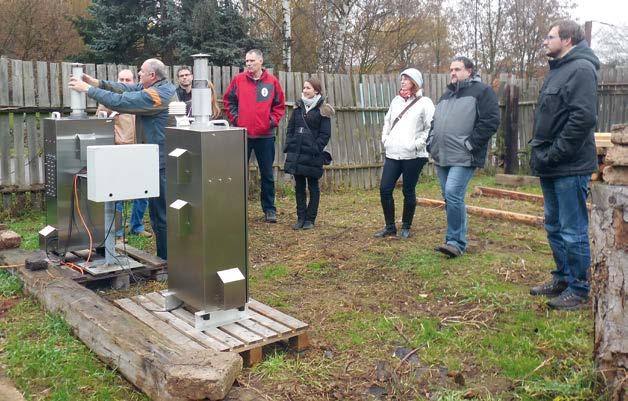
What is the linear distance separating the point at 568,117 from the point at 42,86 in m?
6.73

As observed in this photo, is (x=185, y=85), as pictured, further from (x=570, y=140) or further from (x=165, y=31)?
(x=165, y=31)

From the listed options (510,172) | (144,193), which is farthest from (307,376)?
(510,172)

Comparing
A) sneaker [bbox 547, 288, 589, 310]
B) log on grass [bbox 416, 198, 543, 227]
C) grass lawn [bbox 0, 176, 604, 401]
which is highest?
log on grass [bbox 416, 198, 543, 227]

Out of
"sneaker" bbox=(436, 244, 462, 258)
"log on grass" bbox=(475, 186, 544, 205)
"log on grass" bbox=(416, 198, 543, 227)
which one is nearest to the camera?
"sneaker" bbox=(436, 244, 462, 258)

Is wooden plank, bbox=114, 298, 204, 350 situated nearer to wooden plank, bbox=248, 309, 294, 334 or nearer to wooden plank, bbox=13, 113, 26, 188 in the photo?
wooden plank, bbox=248, 309, 294, 334

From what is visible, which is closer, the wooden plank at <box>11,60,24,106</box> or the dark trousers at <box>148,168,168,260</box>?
the dark trousers at <box>148,168,168,260</box>

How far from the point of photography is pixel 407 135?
713 centimetres

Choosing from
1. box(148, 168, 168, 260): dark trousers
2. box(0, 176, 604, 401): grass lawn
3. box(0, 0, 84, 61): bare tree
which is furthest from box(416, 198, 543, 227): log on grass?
box(0, 0, 84, 61): bare tree

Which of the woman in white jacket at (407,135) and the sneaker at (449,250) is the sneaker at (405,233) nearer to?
the woman in white jacket at (407,135)

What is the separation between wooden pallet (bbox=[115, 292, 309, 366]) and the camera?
4.00 meters

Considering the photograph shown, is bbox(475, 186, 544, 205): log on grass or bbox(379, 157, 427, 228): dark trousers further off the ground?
bbox(379, 157, 427, 228): dark trousers

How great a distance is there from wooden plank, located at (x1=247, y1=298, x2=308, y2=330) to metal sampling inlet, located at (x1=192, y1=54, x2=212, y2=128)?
4.52ft

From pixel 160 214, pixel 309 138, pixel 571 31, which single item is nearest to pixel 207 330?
pixel 160 214

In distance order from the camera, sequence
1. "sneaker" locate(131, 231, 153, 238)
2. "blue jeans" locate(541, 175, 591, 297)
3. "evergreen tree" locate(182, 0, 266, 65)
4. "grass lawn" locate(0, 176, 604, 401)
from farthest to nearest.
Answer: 1. "evergreen tree" locate(182, 0, 266, 65)
2. "sneaker" locate(131, 231, 153, 238)
3. "blue jeans" locate(541, 175, 591, 297)
4. "grass lawn" locate(0, 176, 604, 401)
